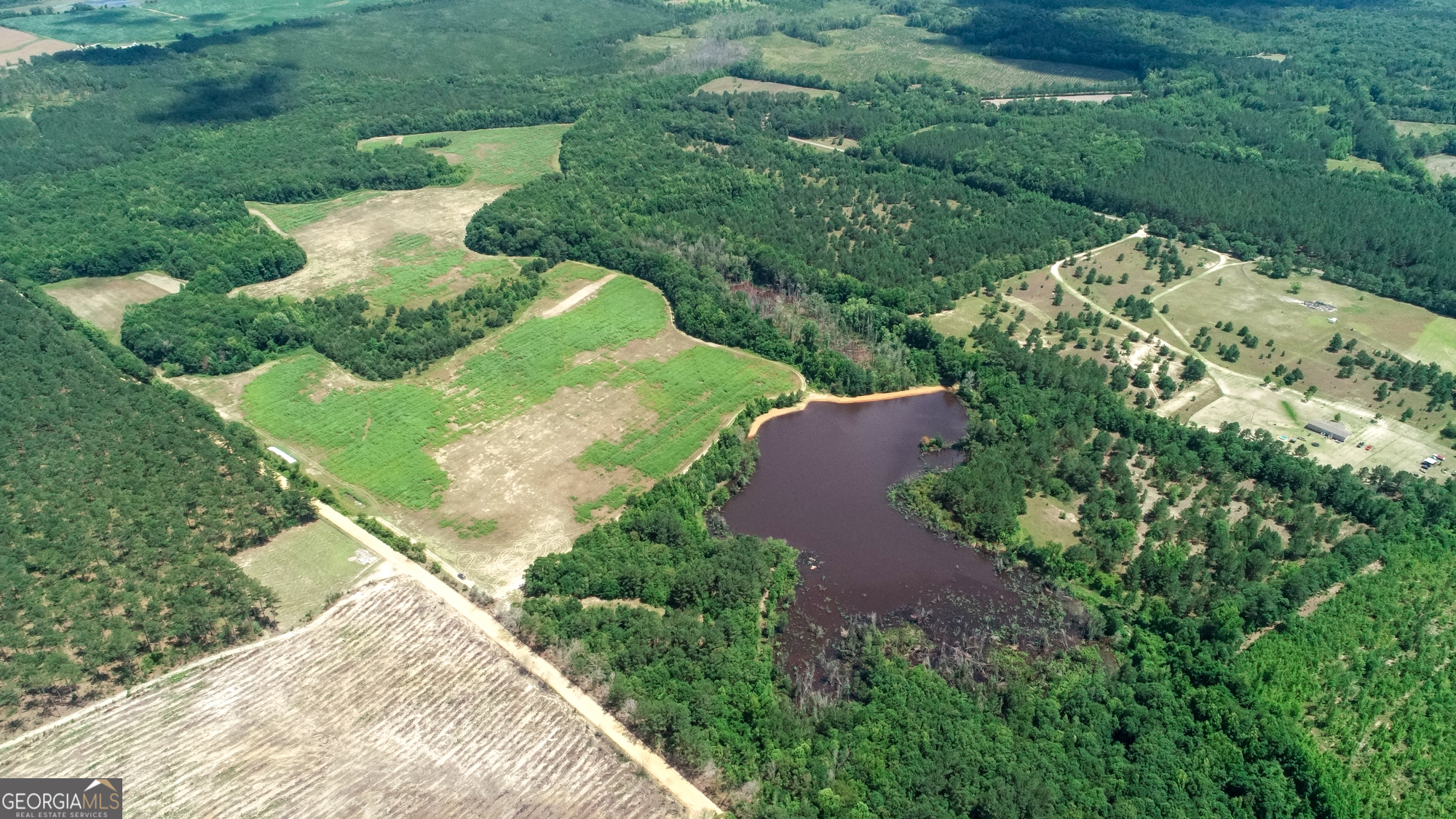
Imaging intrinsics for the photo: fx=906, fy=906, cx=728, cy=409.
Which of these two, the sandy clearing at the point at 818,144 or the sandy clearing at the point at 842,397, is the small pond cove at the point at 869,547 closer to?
the sandy clearing at the point at 842,397

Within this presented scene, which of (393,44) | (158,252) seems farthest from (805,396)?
(393,44)

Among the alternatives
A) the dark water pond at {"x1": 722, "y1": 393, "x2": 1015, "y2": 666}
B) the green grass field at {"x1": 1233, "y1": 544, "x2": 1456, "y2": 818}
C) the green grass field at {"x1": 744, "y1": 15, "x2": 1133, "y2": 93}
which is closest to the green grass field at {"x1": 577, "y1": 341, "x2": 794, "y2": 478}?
the dark water pond at {"x1": 722, "y1": 393, "x2": 1015, "y2": 666}

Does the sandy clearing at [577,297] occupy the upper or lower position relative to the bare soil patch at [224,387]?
upper

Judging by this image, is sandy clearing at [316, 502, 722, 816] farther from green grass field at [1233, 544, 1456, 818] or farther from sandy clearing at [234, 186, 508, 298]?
sandy clearing at [234, 186, 508, 298]

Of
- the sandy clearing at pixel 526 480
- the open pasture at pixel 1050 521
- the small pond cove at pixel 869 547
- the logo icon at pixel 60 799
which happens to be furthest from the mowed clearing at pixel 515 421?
the open pasture at pixel 1050 521

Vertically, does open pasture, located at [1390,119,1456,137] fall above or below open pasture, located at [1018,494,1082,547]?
above

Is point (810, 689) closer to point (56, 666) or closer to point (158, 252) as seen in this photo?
point (56, 666)
